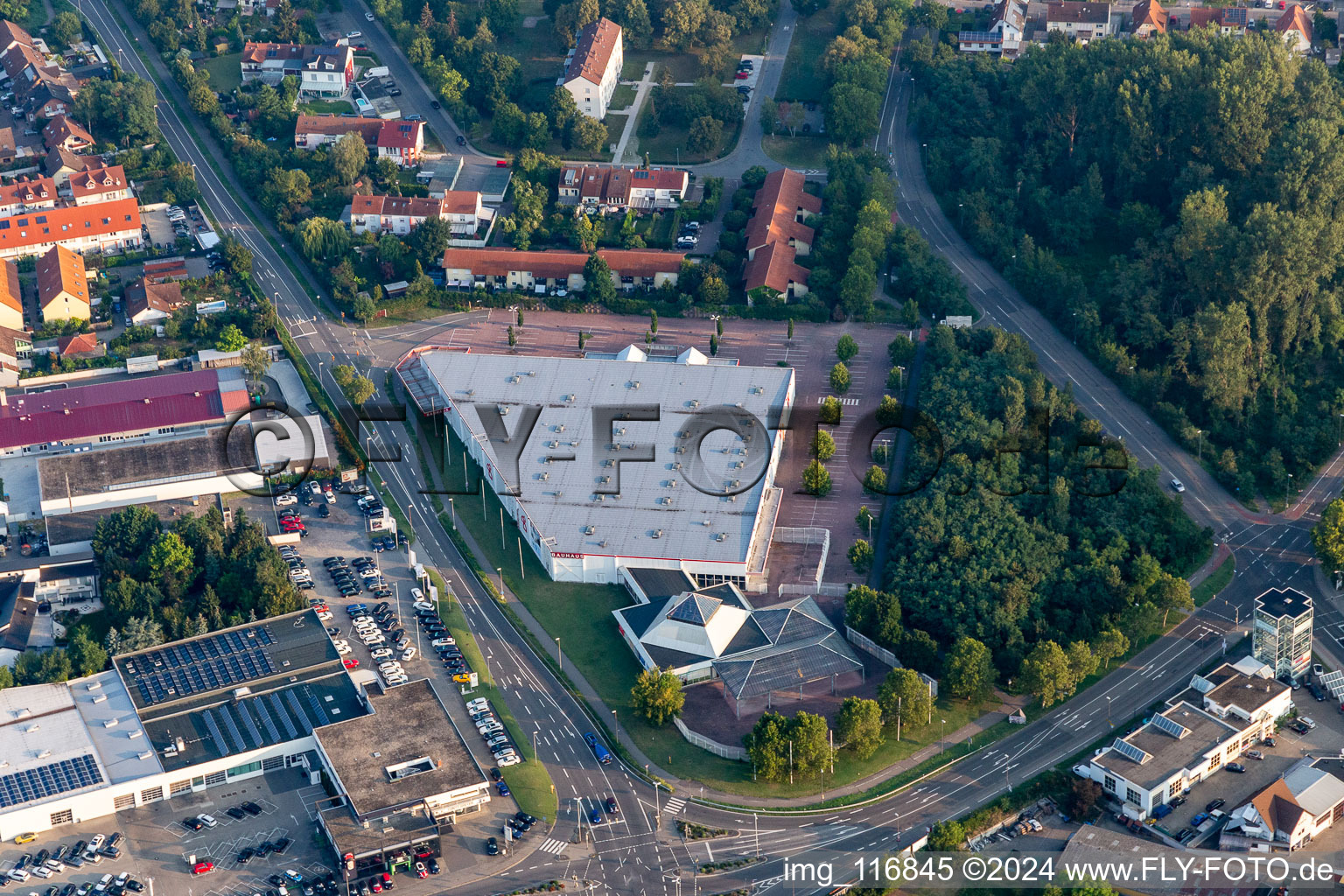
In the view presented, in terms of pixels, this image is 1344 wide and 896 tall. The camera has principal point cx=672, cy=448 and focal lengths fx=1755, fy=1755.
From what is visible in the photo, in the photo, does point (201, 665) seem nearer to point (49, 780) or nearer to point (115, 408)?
point (49, 780)

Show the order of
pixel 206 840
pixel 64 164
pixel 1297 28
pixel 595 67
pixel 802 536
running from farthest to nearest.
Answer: pixel 595 67 < pixel 1297 28 < pixel 64 164 < pixel 802 536 < pixel 206 840

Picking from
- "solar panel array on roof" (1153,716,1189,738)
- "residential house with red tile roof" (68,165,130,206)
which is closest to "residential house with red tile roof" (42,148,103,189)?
"residential house with red tile roof" (68,165,130,206)

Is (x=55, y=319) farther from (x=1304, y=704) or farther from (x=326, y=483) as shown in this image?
(x=1304, y=704)

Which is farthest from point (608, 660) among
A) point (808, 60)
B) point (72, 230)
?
point (808, 60)

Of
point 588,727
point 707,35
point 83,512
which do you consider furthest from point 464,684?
point 707,35

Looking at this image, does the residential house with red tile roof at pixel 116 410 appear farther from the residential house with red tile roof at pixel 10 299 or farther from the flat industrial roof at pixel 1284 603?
the flat industrial roof at pixel 1284 603

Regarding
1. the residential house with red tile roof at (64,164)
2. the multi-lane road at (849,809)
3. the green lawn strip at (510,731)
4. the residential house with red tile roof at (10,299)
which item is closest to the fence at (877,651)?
the multi-lane road at (849,809)

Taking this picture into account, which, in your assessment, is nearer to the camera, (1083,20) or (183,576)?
(183,576)
